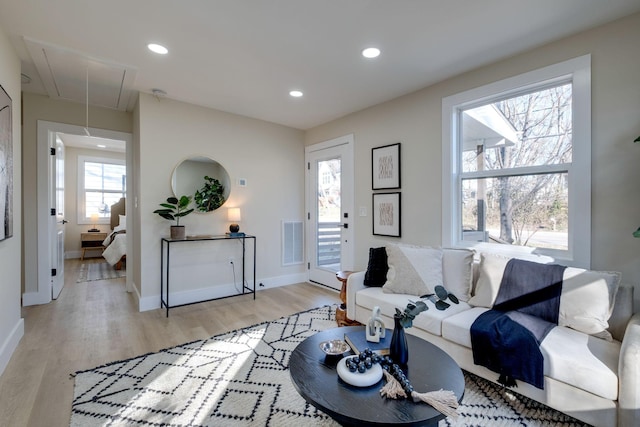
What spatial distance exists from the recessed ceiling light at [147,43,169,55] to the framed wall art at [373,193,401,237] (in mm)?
2627

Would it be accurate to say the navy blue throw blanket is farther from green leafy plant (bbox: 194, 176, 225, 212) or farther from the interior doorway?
the interior doorway

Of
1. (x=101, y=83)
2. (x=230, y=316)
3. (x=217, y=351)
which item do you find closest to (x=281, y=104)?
(x=101, y=83)

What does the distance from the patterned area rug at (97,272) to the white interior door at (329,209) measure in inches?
138

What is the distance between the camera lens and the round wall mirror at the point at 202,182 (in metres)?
3.76

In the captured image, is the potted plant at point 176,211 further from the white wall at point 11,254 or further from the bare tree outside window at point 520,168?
the bare tree outside window at point 520,168

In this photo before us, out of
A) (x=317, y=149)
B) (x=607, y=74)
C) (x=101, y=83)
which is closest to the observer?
(x=607, y=74)

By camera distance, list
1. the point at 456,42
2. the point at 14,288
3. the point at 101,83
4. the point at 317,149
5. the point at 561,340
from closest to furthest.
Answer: the point at 561,340, the point at 456,42, the point at 14,288, the point at 101,83, the point at 317,149

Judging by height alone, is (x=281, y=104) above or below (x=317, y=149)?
above

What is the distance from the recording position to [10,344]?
2.42 meters

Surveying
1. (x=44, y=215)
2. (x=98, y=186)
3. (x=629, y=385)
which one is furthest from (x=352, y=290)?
(x=98, y=186)

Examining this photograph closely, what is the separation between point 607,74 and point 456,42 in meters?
1.07

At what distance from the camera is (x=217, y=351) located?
2533mm

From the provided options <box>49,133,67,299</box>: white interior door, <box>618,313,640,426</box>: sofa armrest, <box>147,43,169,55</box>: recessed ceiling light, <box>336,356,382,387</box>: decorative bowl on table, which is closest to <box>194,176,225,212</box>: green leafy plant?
<box>147,43,169,55</box>: recessed ceiling light

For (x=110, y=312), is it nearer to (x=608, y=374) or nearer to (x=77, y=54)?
(x=77, y=54)
